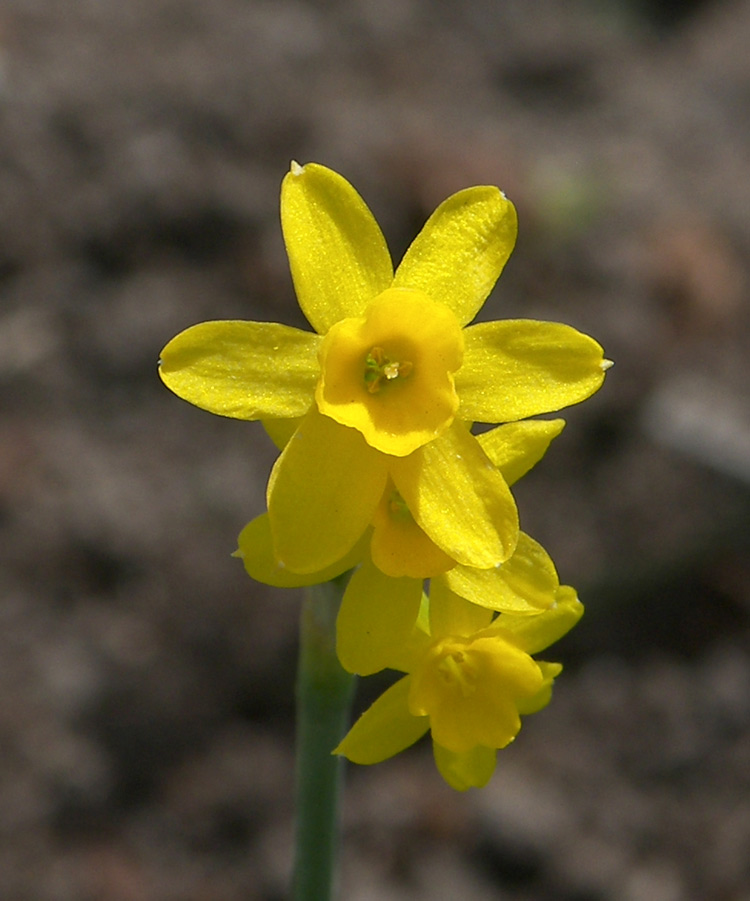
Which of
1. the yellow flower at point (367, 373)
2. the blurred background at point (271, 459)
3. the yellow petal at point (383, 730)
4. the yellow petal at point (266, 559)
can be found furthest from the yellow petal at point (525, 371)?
the blurred background at point (271, 459)

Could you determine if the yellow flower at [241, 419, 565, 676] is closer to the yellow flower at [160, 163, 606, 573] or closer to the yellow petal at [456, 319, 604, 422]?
the yellow flower at [160, 163, 606, 573]

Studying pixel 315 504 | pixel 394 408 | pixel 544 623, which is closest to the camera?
pixel 315 504

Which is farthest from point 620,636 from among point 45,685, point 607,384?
point 45,685

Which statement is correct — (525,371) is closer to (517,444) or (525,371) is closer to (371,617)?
(517,444)

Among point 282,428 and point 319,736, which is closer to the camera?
point 282,428

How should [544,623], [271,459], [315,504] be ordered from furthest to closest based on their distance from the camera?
[271,459], [544,623], [315,504]

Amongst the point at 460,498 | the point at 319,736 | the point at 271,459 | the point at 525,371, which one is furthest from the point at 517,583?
the point at 271,459

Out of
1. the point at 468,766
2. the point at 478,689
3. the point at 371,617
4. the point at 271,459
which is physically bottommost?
the point at 271,459
